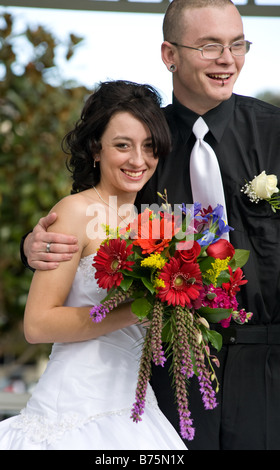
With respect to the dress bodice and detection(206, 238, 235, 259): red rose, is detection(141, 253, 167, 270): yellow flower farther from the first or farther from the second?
the dress bodice

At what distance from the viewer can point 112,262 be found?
244cm

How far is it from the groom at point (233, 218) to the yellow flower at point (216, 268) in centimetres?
60

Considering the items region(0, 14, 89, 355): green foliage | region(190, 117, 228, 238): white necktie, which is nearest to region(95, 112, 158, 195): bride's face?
region(190, 117, 228, 238): white necktie

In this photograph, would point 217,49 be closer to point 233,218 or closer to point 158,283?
point 233,218

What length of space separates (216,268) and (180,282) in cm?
15

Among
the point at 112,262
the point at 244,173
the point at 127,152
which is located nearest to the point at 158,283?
the point at 112,262

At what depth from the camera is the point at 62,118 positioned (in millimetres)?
5934

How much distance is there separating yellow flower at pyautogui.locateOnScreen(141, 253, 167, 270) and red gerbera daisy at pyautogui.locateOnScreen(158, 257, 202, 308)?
20 mm

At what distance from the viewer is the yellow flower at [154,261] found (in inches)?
93.0

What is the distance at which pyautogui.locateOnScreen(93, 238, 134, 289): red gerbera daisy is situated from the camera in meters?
2.40

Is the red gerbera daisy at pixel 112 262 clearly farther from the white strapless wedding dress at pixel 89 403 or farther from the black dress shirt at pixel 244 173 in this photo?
the black dress shirt at pixel 244 173

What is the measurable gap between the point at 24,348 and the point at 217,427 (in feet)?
11.0

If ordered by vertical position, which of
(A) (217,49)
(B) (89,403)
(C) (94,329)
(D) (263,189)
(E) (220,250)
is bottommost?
(B) (89,403)
